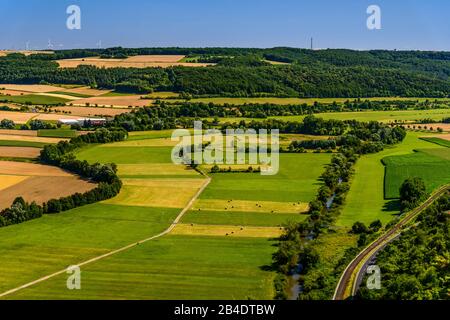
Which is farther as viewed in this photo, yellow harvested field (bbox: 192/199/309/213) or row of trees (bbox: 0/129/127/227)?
yellow harvested field (bbox: 192/199/309/213)

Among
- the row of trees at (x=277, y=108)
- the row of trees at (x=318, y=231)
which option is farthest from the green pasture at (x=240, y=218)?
the row of trees at (x=277, y=108)

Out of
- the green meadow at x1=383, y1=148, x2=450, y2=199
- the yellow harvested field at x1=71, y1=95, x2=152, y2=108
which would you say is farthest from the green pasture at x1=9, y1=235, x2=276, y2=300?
the yellow harvested field at x1=71, y1=95, x2=152, y2=108

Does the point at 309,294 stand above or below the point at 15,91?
below

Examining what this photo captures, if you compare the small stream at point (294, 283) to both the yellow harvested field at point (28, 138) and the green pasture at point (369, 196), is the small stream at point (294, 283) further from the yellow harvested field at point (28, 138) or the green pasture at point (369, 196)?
the yellow harvested field at point (28, 138)

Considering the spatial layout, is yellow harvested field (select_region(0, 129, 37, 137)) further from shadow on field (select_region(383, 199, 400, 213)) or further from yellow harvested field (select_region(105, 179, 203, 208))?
shadow on field (select_region(383, 199, 400, 213))

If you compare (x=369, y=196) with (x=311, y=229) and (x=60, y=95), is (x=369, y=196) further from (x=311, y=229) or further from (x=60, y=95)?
(x=60, y=95)

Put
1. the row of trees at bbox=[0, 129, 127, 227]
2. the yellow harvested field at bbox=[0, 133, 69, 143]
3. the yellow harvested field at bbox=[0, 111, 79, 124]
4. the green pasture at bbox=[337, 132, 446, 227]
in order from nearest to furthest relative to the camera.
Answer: the row of trees at bbox=[0, 129, 127, 227] < the green pasture at bbox=[337, 132, 446, 227] < the yellow harvested field at bbox=[0, 133, 69, 143] < the yellow harvested field at bbox=[0, 111, 79, 124]

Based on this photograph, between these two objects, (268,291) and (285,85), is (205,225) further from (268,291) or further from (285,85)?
(285,85)
